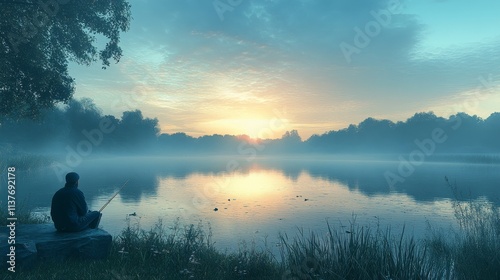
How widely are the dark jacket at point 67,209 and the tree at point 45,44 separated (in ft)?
27.0

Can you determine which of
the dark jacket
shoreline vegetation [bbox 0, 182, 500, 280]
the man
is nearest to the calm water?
shoreline vegetation [bbox 0, 182, 500, 280]

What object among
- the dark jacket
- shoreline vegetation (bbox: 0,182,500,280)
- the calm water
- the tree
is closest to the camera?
shoreline vegetation (bbox: 0,182,500,280)

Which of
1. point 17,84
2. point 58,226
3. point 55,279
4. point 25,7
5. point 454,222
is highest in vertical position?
point 25,7

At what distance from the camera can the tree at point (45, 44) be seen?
13406 millimetres

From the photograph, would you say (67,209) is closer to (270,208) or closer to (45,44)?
(45,44)

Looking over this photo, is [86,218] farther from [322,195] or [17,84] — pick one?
[322,195]

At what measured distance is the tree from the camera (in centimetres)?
1341

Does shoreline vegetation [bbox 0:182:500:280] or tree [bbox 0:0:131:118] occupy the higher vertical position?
tree [bbox 0:0:131:118]

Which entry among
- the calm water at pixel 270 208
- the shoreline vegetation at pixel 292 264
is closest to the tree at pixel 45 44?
the calm water at pixel 270 208

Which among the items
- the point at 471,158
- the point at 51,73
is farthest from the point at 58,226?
the point at 471,158

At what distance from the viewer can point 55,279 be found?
21.5 feet

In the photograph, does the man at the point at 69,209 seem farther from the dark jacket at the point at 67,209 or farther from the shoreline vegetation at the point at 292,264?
the shoreline vegetation at the point at 292,264

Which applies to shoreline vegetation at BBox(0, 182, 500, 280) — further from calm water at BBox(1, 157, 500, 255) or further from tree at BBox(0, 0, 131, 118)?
tree at BBox(0, 0, 131, 118)

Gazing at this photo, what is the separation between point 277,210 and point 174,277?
50.1ft
